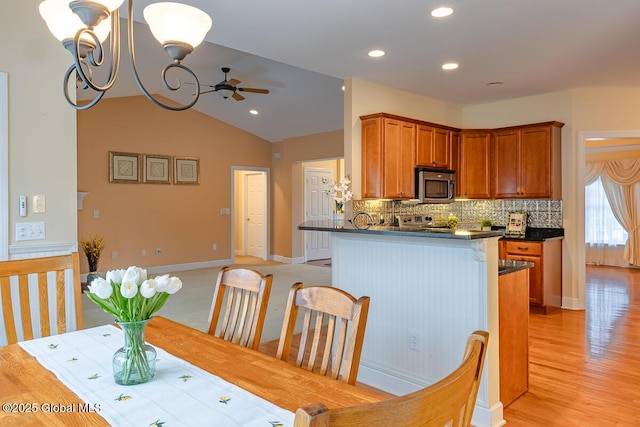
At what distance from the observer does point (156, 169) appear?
8.09 metres

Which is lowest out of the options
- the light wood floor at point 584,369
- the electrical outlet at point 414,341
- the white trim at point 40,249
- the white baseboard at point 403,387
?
the light wood floor at point 584,369

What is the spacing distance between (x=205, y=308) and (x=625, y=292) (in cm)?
581

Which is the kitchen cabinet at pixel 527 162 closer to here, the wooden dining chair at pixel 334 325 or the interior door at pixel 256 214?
the wooden dining chair at pixel 334 325

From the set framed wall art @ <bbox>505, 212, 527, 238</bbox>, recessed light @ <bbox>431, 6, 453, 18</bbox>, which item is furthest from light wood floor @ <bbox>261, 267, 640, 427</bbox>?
recessed light @ <bbox>431, 6, 453, 18</bbox>

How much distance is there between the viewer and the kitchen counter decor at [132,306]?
50.6 inches

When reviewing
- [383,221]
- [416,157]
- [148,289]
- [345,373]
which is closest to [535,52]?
[416,157]

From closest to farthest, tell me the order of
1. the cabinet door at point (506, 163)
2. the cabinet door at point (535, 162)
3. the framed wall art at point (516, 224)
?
the cabinet door at point (535, 162), the framed wall art at point (516, 224), the cabinet door at point (506, 163)

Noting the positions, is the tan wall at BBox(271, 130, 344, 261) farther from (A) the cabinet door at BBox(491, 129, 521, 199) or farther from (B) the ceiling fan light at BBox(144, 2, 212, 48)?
(B) the ceiling fan light at BBox(144, 2, 212, 48)

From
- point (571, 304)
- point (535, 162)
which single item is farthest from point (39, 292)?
point (571, 304)

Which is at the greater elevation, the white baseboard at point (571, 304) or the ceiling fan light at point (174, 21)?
the ceiling fan light at point (174, 21)

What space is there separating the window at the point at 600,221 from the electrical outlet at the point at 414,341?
7.70 m

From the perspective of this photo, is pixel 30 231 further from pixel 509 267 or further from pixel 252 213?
pixel 252 213

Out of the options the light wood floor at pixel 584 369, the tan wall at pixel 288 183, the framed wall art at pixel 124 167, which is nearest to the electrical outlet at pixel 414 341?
the light wood floor at pixel 584 369

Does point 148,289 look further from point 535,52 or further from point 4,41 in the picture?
point 535,52
